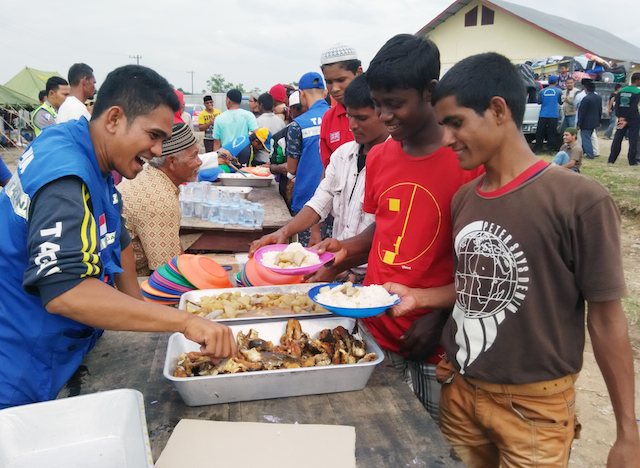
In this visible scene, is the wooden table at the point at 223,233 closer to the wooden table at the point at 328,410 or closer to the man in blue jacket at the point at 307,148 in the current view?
the man in blue jacket at the point at 307,148

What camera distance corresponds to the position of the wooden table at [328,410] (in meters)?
1.28

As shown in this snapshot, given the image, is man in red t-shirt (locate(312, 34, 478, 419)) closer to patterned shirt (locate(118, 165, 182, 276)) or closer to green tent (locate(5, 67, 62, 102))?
patterned shirt (locate(118, 165, 182, 276))

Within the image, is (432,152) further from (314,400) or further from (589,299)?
(314,400)

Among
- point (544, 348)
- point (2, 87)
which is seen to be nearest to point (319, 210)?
point (544, 348)

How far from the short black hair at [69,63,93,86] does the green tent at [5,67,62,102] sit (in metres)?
17.2

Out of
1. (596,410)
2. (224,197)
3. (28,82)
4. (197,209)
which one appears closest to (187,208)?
(197,209)

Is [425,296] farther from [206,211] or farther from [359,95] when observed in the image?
[206,211]

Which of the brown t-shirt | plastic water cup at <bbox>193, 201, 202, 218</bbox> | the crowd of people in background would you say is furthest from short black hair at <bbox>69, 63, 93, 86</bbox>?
the brown t-shirt

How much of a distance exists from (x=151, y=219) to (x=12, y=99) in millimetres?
19653

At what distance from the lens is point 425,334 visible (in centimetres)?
180

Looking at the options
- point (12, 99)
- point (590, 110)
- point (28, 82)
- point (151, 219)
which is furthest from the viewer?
point (28, 82)

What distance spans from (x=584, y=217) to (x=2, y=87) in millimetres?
22230

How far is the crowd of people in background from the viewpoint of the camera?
4.12 feet

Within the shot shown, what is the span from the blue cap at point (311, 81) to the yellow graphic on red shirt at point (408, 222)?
10.5 ft
